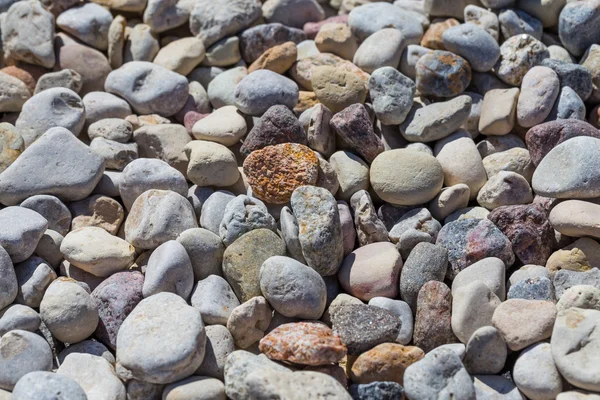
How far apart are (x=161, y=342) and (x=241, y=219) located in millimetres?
578

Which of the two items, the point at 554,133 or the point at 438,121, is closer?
the point at 554,133

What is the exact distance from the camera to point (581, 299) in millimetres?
2246

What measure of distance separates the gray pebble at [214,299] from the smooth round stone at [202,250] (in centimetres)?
5

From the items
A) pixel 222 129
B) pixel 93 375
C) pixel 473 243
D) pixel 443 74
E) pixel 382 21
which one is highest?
pixel 382 21

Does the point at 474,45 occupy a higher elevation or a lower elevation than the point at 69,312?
higher

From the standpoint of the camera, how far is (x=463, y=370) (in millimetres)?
2102

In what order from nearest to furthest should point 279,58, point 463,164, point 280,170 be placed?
point 280,170 < point 463,164 < point 279,58

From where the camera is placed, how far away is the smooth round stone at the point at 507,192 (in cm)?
266

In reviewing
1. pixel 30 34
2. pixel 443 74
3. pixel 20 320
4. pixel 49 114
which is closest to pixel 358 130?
pixel 443 74

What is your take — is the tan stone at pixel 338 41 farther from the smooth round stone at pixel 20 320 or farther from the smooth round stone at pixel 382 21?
the smooth round stone at pixel 20 320

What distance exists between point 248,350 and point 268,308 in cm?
15

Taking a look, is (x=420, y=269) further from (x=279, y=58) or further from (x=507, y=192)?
(x=279, y=58)

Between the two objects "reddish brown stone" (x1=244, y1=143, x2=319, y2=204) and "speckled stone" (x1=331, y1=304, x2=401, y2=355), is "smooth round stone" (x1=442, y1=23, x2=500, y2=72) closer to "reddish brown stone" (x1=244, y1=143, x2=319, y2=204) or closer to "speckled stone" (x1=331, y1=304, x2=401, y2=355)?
"reddish brown stone" (x1=244, y1=143, x2=319, y2=204)

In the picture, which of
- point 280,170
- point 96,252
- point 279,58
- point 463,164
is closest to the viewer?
point 96,252
